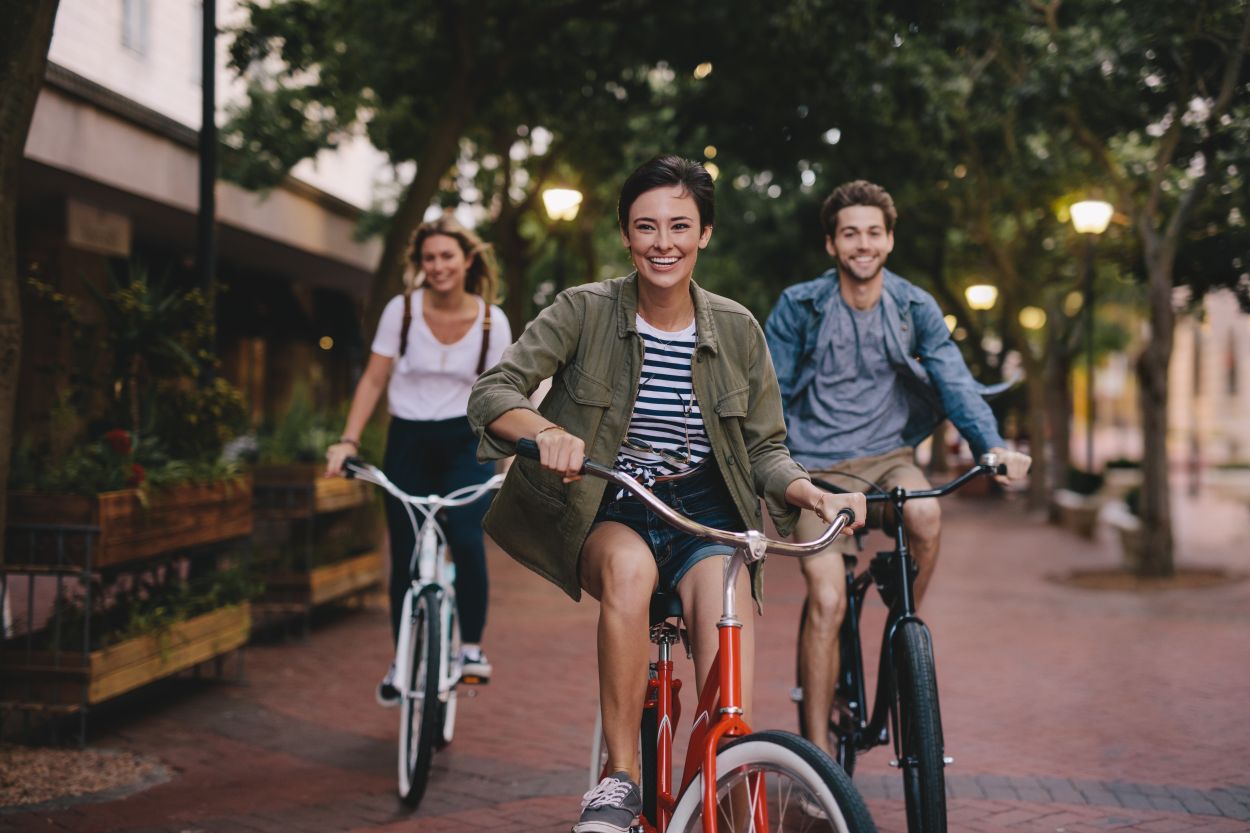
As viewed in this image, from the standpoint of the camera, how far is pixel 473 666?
17.8 ft

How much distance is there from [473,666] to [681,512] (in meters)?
2.27

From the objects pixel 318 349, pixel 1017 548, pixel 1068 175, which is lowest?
pixel 1017 548

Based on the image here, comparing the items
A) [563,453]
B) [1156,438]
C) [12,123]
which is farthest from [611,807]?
[1156,438]

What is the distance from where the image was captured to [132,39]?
729 inches

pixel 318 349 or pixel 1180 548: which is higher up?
pixel 318 349

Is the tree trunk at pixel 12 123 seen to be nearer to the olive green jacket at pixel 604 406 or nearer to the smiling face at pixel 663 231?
the olive green jacket at pixel 604 406

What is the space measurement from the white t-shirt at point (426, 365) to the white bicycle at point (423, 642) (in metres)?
0.45

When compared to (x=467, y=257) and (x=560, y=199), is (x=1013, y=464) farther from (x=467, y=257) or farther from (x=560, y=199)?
(x=560, y=199)

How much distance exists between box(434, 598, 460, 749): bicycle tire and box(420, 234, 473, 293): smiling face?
1308 mm

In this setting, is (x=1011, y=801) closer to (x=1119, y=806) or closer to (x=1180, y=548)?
(x=1119, y=806)

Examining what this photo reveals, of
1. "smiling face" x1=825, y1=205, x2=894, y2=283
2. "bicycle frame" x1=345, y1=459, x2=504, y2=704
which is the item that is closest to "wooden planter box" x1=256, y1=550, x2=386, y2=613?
"bicycle frame" x1=345, y1=459, x2=504, y2=704

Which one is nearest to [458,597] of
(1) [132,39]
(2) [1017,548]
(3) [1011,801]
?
(3) [1011,801]

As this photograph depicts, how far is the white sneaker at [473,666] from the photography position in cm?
542

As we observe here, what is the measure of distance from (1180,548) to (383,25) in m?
11.1
